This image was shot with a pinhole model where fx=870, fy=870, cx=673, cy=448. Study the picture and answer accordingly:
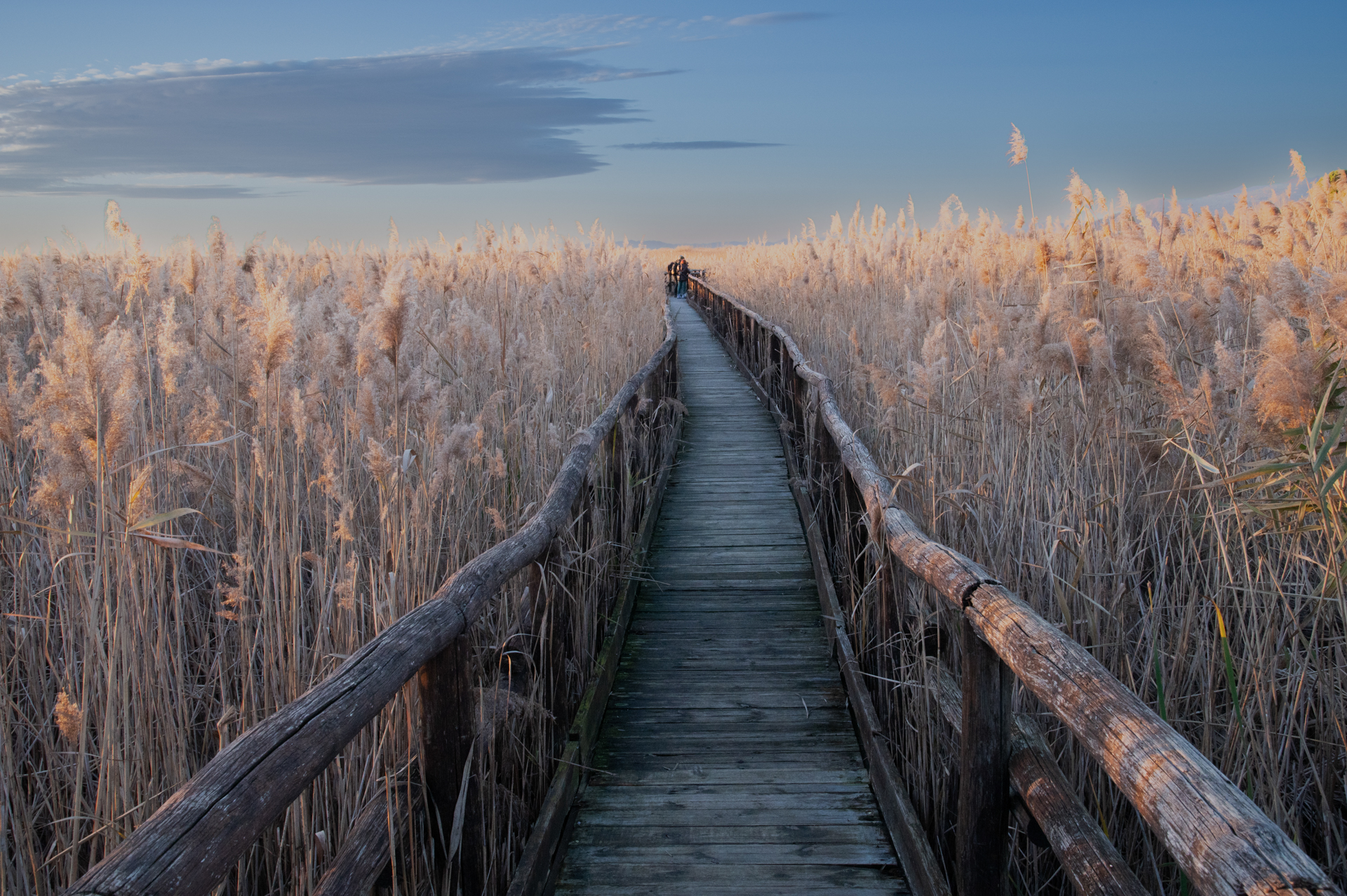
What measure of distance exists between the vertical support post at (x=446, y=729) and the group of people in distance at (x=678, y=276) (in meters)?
30.7

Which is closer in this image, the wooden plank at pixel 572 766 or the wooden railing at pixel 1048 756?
the wooden railing at pixel 1048 756

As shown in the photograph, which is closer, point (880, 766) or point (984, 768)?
point (984, 768)

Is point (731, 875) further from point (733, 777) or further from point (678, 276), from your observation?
point (678, 276)

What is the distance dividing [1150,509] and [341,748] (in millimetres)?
2699

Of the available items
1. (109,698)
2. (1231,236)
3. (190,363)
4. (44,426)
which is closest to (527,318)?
(190,363)

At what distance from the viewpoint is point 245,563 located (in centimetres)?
209

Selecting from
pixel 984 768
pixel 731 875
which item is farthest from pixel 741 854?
pixel 984 768

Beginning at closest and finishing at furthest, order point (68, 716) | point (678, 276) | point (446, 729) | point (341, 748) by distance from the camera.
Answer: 1. point (341, 748)
2. point (68, 716)
3. point (446, 729)
4. point (678, 276)

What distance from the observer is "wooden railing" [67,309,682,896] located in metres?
1.05

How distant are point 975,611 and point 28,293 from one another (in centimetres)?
512

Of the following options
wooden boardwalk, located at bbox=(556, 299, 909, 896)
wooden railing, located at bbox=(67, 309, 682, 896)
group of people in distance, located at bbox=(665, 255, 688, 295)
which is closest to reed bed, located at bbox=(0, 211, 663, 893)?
wooden railing, located at bbox=(67, 309, 682, 896)

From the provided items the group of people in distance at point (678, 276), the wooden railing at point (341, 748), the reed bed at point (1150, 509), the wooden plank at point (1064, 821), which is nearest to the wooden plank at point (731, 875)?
the reed bed at point (1150, 509)

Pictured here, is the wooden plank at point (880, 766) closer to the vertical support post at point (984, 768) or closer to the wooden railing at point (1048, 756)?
the wooden railing at point (1048, 756)

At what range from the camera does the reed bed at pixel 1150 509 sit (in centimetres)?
202
